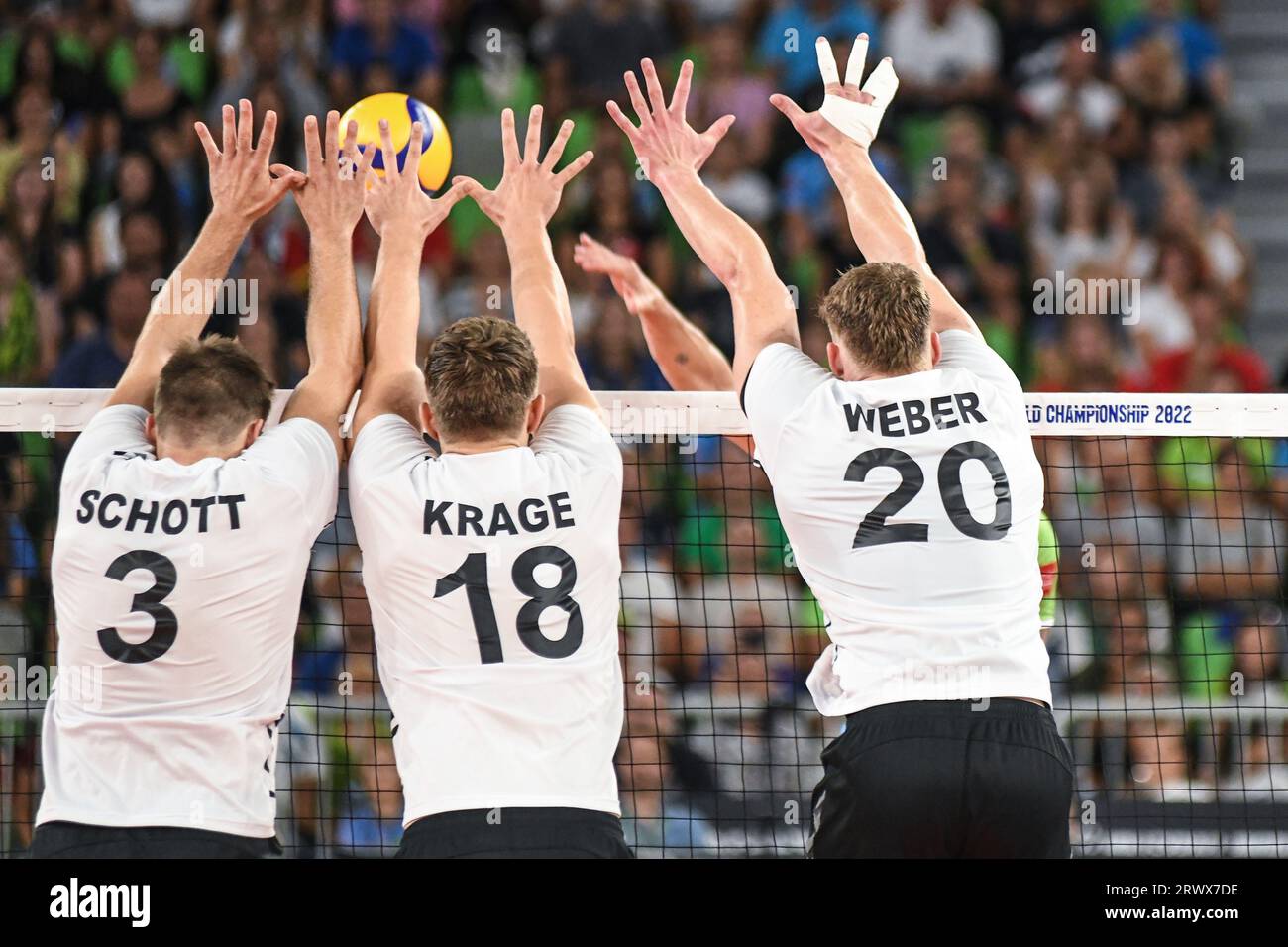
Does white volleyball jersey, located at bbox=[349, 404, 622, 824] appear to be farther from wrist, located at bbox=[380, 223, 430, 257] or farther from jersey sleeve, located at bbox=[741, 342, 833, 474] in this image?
wrist, located at bbox=[380, 223, 430, 257]

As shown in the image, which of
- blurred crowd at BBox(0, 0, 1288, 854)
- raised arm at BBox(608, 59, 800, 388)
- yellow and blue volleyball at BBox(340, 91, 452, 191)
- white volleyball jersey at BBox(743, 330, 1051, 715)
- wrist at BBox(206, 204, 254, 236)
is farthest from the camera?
blurred crowd at BBox(0, 0, 1288, 854)

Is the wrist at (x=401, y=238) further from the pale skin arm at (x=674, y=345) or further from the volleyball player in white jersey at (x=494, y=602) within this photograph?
the pale skin arm at (x=674, y=345)

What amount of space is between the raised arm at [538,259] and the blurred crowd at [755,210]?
3.31 metres

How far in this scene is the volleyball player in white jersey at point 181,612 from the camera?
4.41 metres

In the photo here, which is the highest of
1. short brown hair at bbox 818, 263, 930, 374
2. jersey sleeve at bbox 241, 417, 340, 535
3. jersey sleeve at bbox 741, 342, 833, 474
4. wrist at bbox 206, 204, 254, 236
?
wrist at bbox 206, 204, 254, 236

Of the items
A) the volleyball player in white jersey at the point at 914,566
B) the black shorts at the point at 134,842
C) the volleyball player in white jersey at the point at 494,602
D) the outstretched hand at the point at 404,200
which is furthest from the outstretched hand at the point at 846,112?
the black shorts at the point at 134,842

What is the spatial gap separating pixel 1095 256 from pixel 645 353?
3.73 metres

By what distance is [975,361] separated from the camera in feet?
16.2

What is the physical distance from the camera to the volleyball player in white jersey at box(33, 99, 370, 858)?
4.41 metres

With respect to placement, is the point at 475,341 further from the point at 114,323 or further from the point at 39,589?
the point at 114,323

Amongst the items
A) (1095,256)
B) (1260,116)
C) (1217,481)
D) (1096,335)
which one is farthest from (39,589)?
(1260,116)

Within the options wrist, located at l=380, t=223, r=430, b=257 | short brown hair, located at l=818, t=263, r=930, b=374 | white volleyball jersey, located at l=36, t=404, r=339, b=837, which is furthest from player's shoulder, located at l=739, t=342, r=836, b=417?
white volleyball jersey, located at l=36, t=404, r=339, b=837

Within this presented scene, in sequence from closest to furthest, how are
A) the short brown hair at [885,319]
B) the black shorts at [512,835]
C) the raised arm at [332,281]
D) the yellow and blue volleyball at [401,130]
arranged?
the black shorts at [512,835] < the short brown hair at [885,319] < the raised arm at [332,281] < the yellow and blue volleyball at [401,130]
